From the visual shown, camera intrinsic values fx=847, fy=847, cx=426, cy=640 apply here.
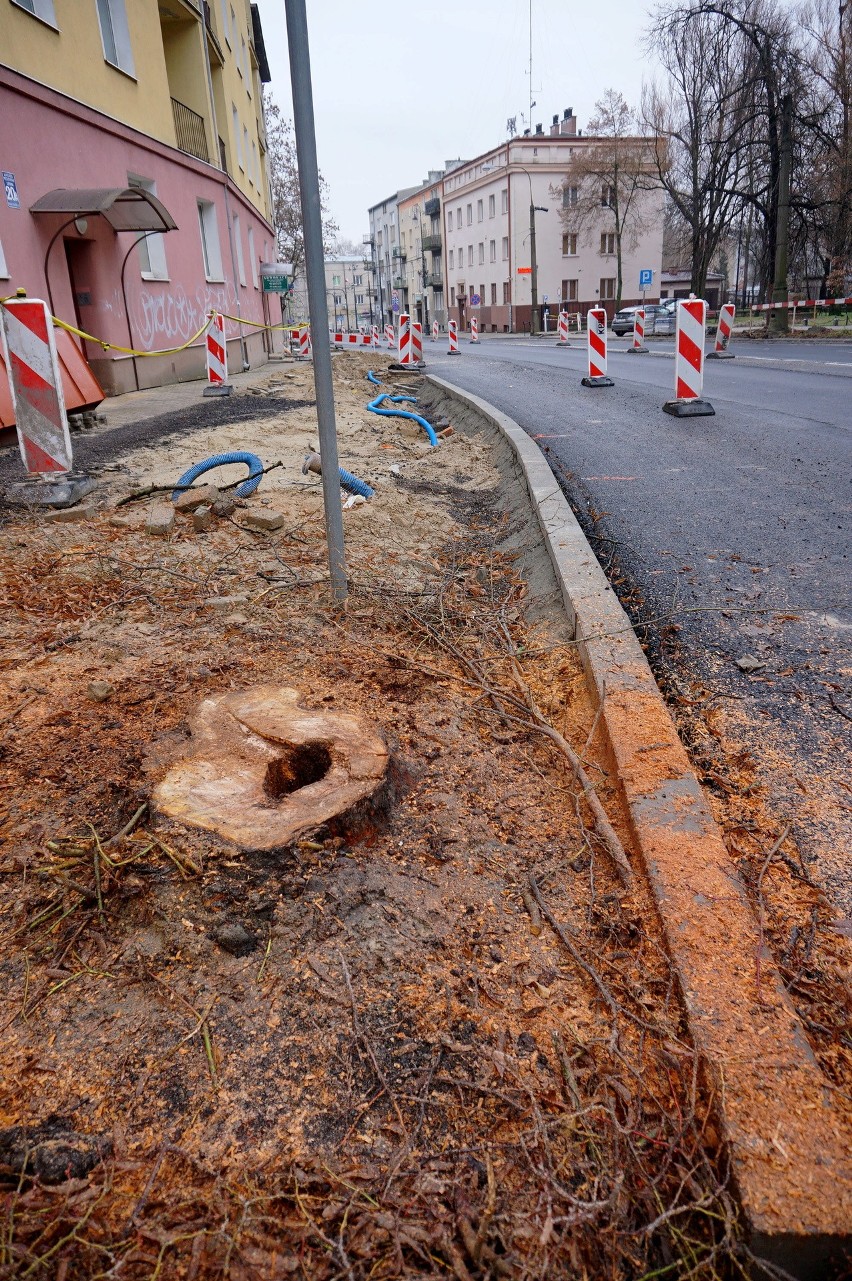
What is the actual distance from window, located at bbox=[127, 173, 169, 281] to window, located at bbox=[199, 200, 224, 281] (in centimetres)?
410

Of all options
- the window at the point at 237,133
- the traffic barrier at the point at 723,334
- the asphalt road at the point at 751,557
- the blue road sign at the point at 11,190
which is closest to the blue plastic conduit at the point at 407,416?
the asphalt road at the point at 751,557

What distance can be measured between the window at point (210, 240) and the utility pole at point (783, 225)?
16020 millimetres

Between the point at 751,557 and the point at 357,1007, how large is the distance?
3.72 meters

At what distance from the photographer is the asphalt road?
2771mm

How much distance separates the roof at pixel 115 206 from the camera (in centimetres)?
1158

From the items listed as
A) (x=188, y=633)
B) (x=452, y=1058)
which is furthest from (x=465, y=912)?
(x=188, y=633)

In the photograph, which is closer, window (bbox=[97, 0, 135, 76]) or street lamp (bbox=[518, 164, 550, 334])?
window (bbox=[97, 0, 135, 76])

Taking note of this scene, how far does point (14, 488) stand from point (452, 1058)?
550 cm

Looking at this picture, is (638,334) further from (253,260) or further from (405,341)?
(253,260)

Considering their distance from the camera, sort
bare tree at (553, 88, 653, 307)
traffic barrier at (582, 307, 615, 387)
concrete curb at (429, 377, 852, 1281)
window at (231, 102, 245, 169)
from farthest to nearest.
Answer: bare tree at (553, 88, 653, 307) < window at (231, 102, 245, 169) < traffic barrier at (582, 307, 615, 387) < concrete curb at (429, 377, 852, 1281)

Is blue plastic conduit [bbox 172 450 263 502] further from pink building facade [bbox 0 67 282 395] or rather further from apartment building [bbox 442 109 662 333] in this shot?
apartment building [bbox 442 109 662 333]

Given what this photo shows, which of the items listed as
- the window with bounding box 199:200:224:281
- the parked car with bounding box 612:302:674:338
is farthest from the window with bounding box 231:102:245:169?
the parked car with bounding box 612:302:674:338

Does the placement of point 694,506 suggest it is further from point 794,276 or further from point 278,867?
point 794,276

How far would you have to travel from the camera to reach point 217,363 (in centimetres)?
1413
